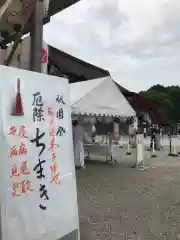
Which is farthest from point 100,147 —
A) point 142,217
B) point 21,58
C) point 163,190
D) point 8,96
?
point 8,96

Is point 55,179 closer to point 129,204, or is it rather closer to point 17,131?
point 17,131

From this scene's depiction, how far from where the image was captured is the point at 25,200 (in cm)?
291

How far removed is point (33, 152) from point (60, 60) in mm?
9341

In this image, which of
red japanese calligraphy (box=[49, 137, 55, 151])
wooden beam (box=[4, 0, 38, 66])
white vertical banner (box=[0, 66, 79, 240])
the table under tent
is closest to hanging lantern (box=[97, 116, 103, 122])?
the table under tent

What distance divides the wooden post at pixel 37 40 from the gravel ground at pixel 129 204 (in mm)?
2418

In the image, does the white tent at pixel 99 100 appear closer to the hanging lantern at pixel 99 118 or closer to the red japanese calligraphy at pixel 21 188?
the hanging lantern at pixel 99 118

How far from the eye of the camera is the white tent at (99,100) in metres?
9.45

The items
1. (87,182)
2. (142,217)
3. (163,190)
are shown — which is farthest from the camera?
(87,182)

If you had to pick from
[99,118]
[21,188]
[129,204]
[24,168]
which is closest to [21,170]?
[24,168]

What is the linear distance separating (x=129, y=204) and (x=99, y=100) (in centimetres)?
438

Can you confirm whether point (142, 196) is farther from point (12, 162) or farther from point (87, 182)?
point (12, 162)

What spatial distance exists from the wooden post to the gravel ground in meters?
2.42

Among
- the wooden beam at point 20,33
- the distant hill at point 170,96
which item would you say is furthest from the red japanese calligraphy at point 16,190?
the distant hill at point 170,96

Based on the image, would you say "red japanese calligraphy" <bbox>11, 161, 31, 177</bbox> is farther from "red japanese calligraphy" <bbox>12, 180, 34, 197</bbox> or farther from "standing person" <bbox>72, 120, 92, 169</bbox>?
"standing person" <bbox>72, 120, 92, 169</bbox>
